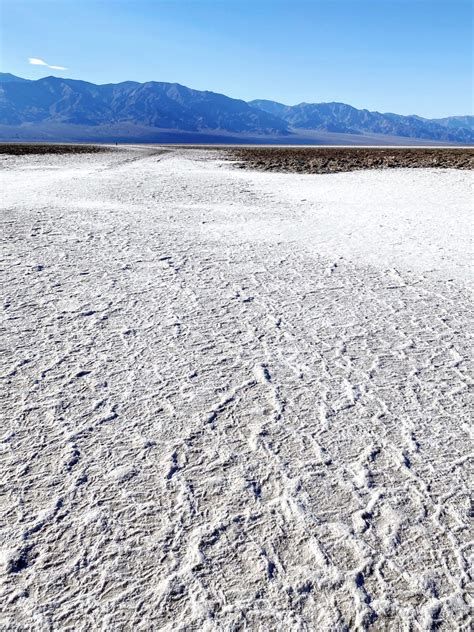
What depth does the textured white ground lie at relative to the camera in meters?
2.04

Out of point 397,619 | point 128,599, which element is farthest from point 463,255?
point 128,599

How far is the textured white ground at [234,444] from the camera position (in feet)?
6.68

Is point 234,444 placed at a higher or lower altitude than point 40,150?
higher

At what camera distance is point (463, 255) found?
7.21 m

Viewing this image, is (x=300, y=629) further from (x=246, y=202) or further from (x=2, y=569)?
(x=246, y=202)

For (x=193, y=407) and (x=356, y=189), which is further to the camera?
(x=356, y=189)

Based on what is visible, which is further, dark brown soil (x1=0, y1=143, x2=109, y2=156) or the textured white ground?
dark brown soil (x1=0, y1=143, x2=109, y2=156)

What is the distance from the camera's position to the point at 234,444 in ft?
9.70

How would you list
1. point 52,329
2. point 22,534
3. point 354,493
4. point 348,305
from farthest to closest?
point 348,305
point 52,329
point 354,493
point 22,534

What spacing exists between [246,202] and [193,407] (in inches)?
375

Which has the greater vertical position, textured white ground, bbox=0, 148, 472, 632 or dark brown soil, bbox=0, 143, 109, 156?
textured white ground, bbox=0, 148, 472, 632

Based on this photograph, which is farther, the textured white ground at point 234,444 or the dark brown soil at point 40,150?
the dark brown soil at point 40,150

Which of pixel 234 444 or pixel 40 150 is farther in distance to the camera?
pixel 40 150

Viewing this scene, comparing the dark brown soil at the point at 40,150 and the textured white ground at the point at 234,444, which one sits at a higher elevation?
the textured white ground at the point at 234,444
